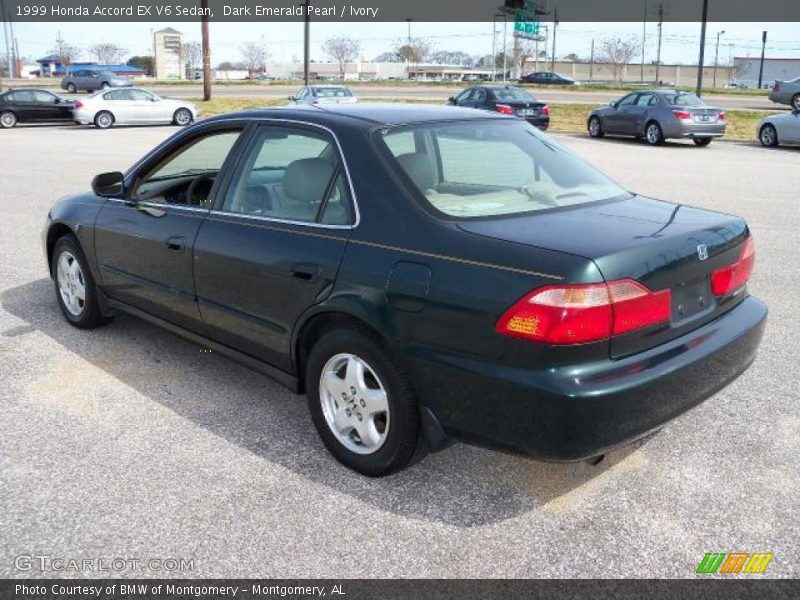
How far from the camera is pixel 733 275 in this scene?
3502mm

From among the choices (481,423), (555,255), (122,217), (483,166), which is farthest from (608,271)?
(122,217)

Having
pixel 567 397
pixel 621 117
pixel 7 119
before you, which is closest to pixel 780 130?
pixel 621 117

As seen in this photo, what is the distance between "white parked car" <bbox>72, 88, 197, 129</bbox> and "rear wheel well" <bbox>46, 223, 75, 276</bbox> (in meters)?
24.4

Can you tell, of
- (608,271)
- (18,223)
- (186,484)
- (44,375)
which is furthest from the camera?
(18,223)

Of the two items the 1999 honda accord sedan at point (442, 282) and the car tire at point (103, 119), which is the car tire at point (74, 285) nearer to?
the 1999 honda accord sedan at point (442, 282)

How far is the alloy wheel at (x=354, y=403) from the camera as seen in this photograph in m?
3.34

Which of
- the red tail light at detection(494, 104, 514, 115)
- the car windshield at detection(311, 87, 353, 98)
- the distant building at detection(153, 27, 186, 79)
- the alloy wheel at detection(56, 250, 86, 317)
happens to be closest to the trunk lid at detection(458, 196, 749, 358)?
the alloy wheel at detection(56, 250, 86, 317)

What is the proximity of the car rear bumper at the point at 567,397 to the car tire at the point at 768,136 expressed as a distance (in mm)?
19634

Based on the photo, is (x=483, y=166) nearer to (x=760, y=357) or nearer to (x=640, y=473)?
(x=640, y=473)

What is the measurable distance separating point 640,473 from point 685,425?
61 cm

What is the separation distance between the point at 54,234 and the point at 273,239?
8.70 feet

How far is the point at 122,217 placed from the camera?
4.84m

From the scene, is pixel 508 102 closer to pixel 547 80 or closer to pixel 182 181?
pixel 182 181

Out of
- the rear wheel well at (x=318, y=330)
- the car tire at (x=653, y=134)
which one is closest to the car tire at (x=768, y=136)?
the car tire at (x=653, y=134)
